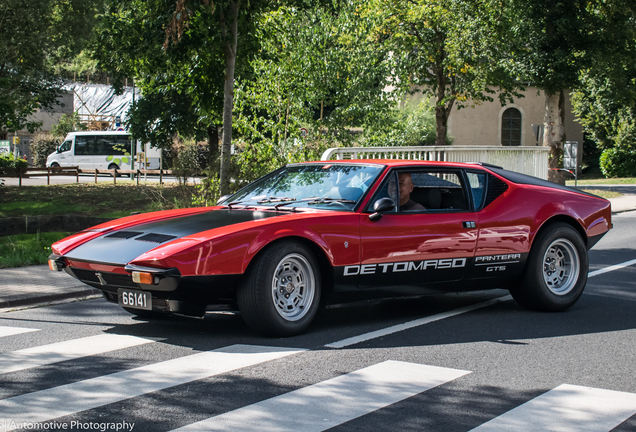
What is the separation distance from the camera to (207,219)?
19.5 feet

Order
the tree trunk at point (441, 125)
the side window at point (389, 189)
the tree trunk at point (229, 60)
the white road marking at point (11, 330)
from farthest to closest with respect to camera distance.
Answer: the tree trunk at point (441, 125) < the tree trunk at point (229, 60) < the side window at point (389, 189) < the white road marking at point (11, 330)

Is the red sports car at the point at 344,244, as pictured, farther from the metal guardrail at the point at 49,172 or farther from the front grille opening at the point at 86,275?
the metal guardrail at the point at 49,172

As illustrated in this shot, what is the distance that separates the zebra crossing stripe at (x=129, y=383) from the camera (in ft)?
12.9

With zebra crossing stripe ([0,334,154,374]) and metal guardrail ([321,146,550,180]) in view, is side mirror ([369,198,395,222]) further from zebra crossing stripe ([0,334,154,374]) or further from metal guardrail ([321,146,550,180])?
metal guardrail ([321,146,550,180])

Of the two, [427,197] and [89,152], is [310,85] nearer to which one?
[427,197]

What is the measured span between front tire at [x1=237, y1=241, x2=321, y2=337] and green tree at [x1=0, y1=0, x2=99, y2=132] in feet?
47.8

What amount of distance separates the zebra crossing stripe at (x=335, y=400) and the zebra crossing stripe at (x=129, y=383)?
69 cm

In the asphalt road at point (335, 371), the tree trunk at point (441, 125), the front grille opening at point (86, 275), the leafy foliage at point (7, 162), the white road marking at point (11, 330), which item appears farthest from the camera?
the leafy foliage at point (7, 162)

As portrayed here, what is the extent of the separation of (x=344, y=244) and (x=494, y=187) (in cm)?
192

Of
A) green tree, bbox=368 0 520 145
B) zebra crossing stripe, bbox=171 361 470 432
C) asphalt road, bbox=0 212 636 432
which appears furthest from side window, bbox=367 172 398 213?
green tree, bbox=368 0 520 145

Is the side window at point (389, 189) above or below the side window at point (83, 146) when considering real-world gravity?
Result: below

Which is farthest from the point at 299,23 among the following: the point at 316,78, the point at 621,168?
the point at 621,168

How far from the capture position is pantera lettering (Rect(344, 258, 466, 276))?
5.89 metres

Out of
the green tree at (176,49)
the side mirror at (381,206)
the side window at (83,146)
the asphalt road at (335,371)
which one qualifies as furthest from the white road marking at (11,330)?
the side window at (83,146)
